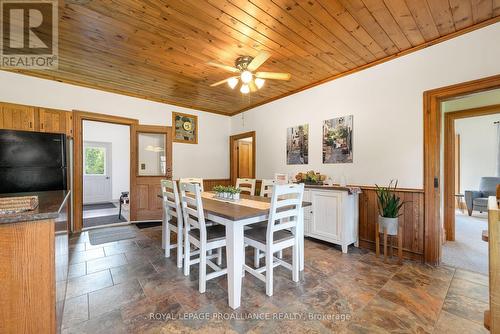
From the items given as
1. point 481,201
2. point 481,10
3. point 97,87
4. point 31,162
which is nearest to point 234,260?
point 31,162

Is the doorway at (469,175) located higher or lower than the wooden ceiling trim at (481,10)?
lower

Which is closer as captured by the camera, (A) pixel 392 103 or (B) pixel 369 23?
(B) pixel 369 23

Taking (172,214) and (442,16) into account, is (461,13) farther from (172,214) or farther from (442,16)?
(172,214)

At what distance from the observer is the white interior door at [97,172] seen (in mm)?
6582

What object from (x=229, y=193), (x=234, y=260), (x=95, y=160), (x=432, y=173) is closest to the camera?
(x=234, y=260)

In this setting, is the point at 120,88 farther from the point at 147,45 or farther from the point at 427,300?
the point at 427,300

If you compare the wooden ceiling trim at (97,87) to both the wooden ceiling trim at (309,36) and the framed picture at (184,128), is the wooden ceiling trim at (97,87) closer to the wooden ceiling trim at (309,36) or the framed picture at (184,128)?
the framed picture at (184,128)

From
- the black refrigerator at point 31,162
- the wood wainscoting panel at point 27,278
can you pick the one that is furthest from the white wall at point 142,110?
the wood wainscoting panel at point 27,278

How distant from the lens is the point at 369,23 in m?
2.12

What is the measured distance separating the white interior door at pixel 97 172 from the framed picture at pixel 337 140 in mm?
6791

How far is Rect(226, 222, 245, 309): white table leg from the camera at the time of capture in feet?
5.51

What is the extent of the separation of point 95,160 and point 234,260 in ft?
23.2

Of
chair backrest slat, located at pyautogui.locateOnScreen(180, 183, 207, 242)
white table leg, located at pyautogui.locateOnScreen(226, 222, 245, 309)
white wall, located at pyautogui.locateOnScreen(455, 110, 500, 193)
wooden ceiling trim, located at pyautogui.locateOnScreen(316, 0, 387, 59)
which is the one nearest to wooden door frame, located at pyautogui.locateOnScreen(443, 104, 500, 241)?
wooden ceiling trim, located at pyautogui.locateOnScreen(316, 0, 387, 59)

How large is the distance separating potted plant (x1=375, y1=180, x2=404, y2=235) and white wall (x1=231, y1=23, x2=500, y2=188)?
0.28m
